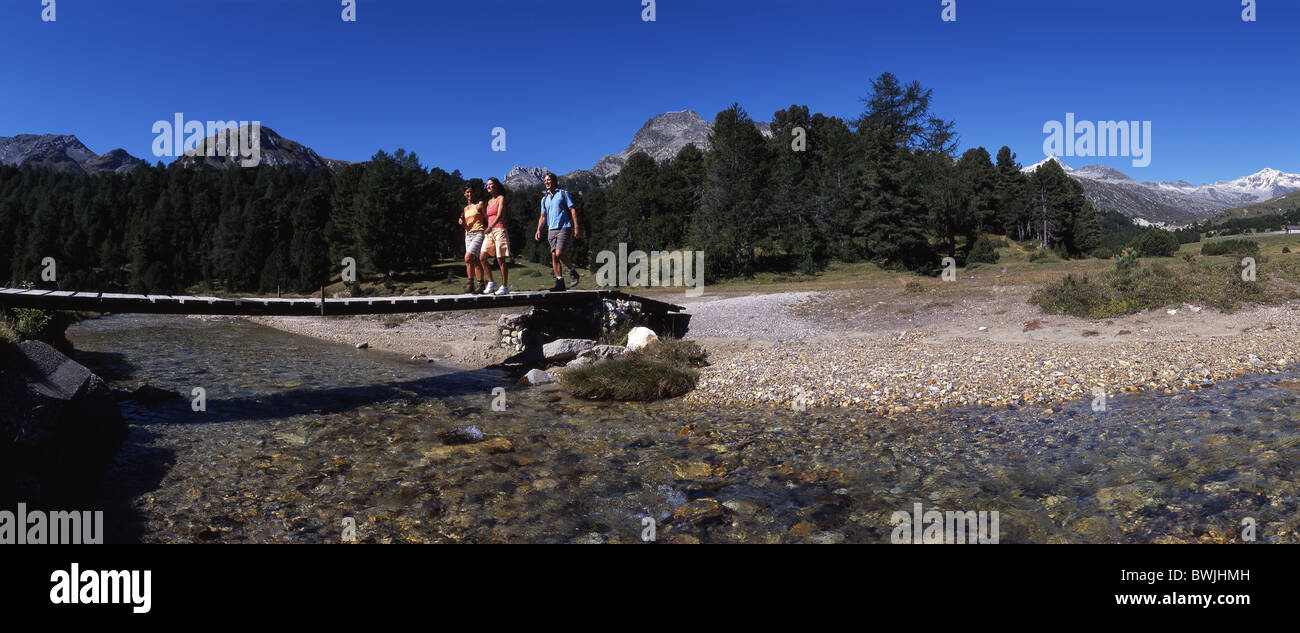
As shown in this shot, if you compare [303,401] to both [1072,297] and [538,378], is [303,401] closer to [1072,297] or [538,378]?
[538,378]

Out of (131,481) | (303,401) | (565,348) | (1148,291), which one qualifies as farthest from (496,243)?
(1148,291)

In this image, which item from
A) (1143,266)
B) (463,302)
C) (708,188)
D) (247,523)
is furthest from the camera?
(708,188)

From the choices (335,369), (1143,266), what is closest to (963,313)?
(1143,266)

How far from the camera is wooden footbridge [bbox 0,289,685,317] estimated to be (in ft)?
36.0

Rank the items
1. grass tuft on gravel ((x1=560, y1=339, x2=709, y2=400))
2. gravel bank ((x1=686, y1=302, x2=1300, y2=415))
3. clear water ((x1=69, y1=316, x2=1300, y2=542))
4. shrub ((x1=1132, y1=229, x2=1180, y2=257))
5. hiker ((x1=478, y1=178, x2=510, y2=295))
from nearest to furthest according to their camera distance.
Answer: clear water ((x1=69, y1=316, x2=1300, y2=542)), gravel bank ((x1=686, y1=302, x2=1300, y2=415)), grass tuft on gravel ((x1=560, y1=339, x2=709, y2=400)), hiker ((x1=478, y1=178, x2=510, y2=295)), shrub ((x1=1132, y1=229, x2=1180, y2=257))

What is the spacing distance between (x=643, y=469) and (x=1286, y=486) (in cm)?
681

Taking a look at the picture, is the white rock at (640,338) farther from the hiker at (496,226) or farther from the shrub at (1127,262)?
the shrub at (1127,262)

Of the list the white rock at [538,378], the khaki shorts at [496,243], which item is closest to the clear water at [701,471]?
the white rock at [538,378]

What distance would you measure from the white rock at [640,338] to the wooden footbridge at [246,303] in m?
2.52

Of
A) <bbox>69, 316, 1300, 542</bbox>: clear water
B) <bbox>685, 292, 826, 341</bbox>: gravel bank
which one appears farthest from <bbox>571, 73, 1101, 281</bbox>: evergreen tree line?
<bbox>69, 316, 1300, 542</bbox>: clear water

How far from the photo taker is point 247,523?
657cm

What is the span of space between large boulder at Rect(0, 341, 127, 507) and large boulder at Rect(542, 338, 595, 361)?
10559 mm

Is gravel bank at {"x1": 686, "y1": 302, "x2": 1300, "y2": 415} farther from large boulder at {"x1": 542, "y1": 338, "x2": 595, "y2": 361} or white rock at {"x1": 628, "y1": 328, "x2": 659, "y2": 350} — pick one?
large boulder at {"x1": 542, "y1": 338, "x2": 595, "y2": 361}
